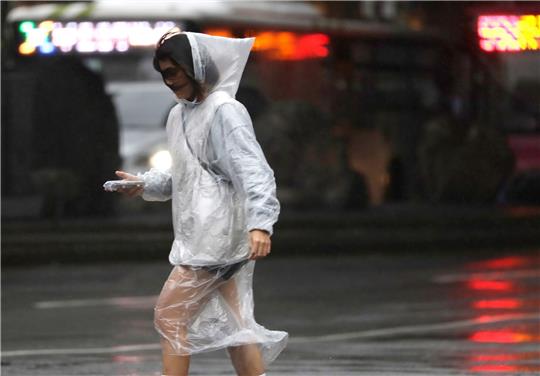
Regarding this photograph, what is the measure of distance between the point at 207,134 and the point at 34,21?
10.3m

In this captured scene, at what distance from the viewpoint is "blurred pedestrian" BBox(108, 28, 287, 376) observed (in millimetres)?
6277

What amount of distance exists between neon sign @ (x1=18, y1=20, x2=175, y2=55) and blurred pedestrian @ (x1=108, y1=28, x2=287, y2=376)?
985 cm

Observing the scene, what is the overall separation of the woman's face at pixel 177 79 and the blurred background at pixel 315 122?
9557mm

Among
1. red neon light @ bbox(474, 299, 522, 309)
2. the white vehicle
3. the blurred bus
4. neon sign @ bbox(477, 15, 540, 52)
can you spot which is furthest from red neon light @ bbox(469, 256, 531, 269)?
the white vehicle

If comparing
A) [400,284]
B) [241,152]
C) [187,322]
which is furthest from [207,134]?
[400,284]

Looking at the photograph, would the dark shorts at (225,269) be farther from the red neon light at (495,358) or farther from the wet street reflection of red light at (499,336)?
the wet street reflection of red light at (499,336)

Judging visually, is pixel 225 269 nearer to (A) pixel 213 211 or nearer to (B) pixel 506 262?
(A) pixel 213 211

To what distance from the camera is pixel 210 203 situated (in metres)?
6.30

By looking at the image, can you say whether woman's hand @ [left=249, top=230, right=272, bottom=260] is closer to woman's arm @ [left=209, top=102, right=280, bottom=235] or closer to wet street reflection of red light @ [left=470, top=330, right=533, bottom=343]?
woman's arm @ [left=209, top=102, right=280, bottom=235]

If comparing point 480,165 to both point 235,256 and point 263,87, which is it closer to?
point 263,87

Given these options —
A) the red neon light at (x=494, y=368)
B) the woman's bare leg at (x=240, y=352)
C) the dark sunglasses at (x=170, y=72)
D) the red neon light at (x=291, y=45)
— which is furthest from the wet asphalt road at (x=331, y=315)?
the dark sunglasses at (x=170, y=72)

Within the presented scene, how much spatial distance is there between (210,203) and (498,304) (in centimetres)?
636

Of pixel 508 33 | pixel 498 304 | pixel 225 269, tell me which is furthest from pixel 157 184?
pixel 508 33

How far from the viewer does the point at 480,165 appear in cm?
1709
